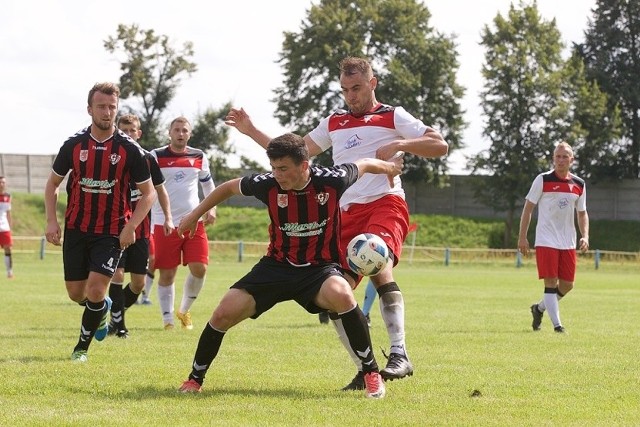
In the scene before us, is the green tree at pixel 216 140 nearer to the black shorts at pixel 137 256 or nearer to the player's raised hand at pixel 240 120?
the black shorts at pixel 137 256

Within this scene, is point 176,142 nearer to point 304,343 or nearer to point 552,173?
point 304,343

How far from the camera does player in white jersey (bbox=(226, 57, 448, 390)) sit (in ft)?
27.1

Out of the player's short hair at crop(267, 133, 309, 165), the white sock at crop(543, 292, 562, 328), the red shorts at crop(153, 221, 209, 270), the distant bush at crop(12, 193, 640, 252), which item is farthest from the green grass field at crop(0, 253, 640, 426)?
the distant bush at crop(12, 193, 640, 252)

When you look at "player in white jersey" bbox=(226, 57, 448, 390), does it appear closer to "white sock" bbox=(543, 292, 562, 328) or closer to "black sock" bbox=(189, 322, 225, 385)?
"black sock" bbox=(189, 322, 225, 385)

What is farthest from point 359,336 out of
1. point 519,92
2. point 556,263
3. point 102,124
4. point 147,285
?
point 519,92

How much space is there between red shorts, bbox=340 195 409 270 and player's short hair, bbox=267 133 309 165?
130 centimetres

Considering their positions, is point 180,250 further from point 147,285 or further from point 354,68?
point 354,68

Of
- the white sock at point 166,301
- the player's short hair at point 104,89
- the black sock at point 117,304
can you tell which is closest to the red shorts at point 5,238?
the white sock at point 166,301

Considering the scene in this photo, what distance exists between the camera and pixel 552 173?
1384 centimetres

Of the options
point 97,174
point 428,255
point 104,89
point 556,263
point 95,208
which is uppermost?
point 104,89

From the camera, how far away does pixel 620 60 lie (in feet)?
213

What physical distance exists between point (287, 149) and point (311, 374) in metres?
2.20

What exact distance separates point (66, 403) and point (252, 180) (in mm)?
1906

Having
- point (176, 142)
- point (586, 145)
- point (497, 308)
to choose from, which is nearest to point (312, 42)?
point (586, 145)
